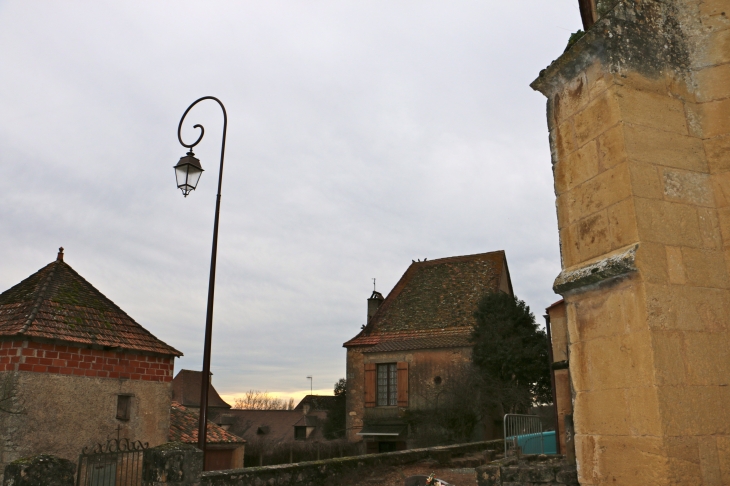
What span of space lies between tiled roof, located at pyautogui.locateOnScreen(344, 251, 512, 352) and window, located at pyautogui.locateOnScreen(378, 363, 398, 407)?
2.75 feet

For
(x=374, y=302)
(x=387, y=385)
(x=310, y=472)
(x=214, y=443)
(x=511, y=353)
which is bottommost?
(x=214, y=443)

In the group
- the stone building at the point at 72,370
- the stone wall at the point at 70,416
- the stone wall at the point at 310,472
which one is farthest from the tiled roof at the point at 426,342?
the stone wall at the point at 70,416

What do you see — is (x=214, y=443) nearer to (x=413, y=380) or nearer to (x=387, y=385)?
(x=387, y=385)

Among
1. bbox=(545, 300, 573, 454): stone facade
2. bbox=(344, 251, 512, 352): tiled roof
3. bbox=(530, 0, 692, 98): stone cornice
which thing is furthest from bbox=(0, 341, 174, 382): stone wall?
bbox=(344, 251, 512, 352): tiled roof

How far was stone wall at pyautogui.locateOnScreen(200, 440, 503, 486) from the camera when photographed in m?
8.02

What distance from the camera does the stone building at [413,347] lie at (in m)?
21.4

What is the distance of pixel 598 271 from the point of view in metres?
3.14

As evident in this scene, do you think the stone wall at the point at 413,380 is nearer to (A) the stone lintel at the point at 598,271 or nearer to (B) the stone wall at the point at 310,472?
(B) the stone wall at the point at 310,472

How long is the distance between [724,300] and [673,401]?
0.75 metres

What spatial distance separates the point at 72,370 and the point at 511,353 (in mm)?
14203

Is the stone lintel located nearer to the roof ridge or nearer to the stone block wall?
the stone block wall

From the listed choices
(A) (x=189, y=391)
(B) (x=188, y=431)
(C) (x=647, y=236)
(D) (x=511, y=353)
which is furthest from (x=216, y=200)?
(A) (x=189, y=391)

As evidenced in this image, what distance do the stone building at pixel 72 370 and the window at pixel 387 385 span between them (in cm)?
1100

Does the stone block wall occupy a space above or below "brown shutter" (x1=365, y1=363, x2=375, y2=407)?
below
